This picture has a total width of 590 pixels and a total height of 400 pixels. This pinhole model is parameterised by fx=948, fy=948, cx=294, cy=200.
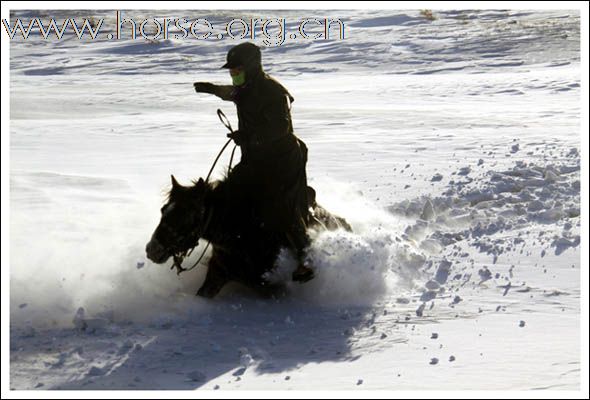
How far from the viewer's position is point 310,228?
734 cm

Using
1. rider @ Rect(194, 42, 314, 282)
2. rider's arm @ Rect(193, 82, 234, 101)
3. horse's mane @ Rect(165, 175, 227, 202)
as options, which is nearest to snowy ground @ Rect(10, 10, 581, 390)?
rider @ Rect(194, 42, 314, 282)

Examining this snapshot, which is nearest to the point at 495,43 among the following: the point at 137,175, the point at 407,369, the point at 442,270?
the point at 137,175

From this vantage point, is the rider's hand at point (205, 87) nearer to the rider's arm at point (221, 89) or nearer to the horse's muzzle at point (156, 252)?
the rider's arm at point (221, 89)

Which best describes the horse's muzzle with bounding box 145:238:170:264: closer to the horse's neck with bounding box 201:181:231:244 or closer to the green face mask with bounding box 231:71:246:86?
the horse's neck with bounding box 201:181:231:244

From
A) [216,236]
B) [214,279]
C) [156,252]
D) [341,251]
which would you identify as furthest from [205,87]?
[341,251]

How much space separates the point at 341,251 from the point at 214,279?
995mm

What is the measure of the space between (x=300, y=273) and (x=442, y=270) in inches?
64.7

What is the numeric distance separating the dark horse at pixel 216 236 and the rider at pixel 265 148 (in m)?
0.12

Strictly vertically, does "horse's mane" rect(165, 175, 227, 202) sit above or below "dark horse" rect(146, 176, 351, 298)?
above

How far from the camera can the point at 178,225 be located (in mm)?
6758

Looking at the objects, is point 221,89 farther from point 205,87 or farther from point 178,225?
point 178,225

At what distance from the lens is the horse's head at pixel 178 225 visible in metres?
6.75

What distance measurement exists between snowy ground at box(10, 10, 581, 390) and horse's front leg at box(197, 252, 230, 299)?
116mm

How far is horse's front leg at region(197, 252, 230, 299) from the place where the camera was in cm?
707
